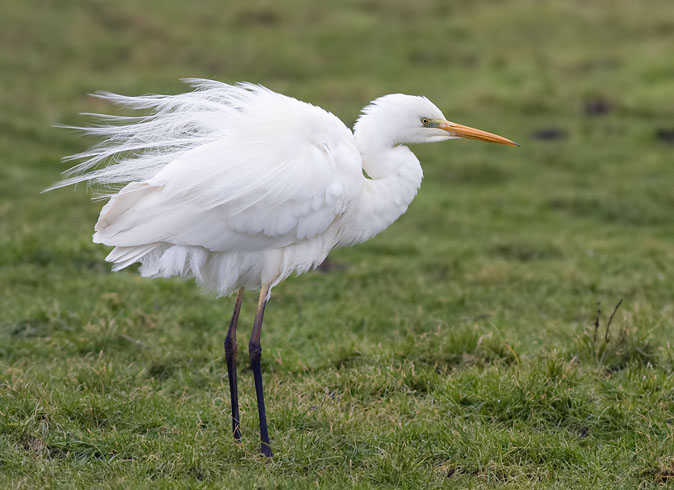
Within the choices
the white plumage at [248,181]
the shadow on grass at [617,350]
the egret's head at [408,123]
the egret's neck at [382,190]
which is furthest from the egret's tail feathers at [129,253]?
the shadow on grass at [617,350]

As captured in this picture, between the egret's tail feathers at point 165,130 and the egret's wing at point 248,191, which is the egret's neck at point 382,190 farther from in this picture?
the egret's tail feathers at point 165,130

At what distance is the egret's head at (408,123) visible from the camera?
14.8 feet

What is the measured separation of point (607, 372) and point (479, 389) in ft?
2.97

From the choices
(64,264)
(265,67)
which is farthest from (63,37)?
(64,264)

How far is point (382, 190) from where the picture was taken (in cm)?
445

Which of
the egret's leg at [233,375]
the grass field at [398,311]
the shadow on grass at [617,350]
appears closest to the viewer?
the grass field at [398,311]

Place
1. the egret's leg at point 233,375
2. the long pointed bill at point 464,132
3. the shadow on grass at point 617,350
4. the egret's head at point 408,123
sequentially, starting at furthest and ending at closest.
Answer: the shadow on grass at point 617,350 < the long pointed bill at point 464,132 < the egret's head at point 408,123 < the egret's leg at point 233,375

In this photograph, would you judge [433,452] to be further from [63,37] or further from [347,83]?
[63,37]

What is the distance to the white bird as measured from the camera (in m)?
4.10

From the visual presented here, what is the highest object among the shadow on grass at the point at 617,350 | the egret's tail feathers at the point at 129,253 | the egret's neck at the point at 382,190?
the egret's neck at the point at 382,190

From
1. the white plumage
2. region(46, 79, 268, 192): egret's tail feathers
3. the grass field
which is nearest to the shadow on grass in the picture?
the grass field

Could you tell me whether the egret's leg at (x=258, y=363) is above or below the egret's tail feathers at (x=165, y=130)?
below

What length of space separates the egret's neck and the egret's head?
0.09 m

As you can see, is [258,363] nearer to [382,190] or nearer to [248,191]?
[248,191]
